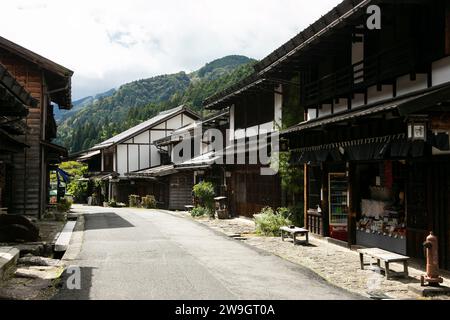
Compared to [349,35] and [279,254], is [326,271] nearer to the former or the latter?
[279,254]

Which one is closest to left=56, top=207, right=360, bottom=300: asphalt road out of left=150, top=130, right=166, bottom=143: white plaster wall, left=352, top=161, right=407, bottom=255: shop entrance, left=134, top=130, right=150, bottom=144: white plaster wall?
left=352, top=161, right=407, bottom=255: shop entrance

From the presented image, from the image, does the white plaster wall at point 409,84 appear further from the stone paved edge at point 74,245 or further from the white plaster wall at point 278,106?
the stone paved edge at point 74,245

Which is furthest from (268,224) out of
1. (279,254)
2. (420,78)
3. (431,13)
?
(431,13)

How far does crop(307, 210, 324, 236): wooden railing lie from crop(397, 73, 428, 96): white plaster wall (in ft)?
22.7

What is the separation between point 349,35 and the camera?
1516 centimetres

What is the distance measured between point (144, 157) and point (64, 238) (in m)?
34.0

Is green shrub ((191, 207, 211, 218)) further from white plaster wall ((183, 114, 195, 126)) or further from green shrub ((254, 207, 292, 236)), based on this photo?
white plaster wall ((183, 114, 195, 126))

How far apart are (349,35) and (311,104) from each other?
11.2 ft

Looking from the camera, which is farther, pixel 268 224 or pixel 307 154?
pixel 268 224

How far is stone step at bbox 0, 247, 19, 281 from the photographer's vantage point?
1032cm

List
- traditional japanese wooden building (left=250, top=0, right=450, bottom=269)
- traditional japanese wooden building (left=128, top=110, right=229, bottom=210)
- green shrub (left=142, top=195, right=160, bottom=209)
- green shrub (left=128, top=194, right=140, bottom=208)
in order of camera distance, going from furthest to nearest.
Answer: green shrub (left=128, top=194, right=140, bottom=208) < green shrub (left=142, top=195, right=160, bottom=209) < traditional japanese wooden building (left=128, top=110, right=229, bottom=210) < traditional japanese wooden building (left=250, top=0, right=450, bottom=269)

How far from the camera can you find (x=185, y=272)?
442 inches

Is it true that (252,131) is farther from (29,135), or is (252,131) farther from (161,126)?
(161,126)

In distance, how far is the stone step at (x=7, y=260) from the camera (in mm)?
10319
